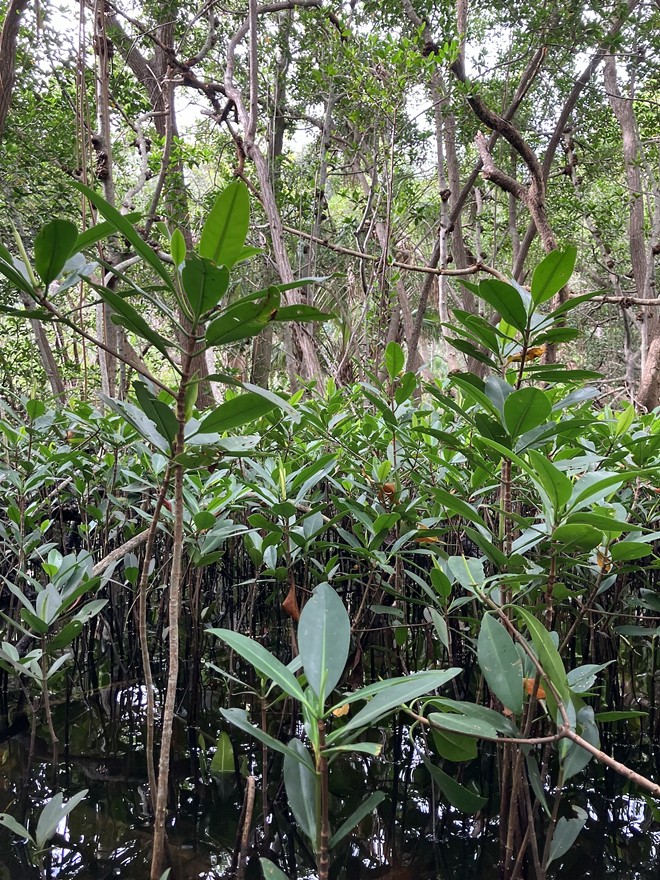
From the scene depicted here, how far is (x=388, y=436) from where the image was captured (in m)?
1.35

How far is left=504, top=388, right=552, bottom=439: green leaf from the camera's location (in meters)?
0.56

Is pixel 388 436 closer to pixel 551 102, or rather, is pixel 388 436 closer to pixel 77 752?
pixel 77 752

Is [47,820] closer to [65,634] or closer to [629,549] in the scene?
[65,634]

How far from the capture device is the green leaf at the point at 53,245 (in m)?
0.47

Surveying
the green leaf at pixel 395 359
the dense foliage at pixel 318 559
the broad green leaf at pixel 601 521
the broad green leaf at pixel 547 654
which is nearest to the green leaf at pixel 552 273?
the dense foliage at pixel 318 559

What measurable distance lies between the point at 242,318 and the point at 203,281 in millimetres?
46

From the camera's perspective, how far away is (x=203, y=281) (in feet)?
1.44

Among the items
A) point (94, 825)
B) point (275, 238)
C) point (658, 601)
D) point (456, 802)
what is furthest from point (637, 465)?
point (275, 238)

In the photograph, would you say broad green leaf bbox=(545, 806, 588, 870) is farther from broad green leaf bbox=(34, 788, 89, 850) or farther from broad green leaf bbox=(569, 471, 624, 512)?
broad green leaf bbox=(34, 788, 89, 850)

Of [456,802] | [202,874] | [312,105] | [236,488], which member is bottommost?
[202,874]

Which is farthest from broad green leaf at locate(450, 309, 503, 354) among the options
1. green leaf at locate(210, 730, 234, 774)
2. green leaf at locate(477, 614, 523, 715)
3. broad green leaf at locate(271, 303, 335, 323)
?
green leaf at locate(210, 730, 234, 774)

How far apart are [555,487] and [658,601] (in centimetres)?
52

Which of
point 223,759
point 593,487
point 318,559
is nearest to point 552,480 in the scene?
point 593,487

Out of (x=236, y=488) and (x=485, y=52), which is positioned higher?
(x=485, y=52)
